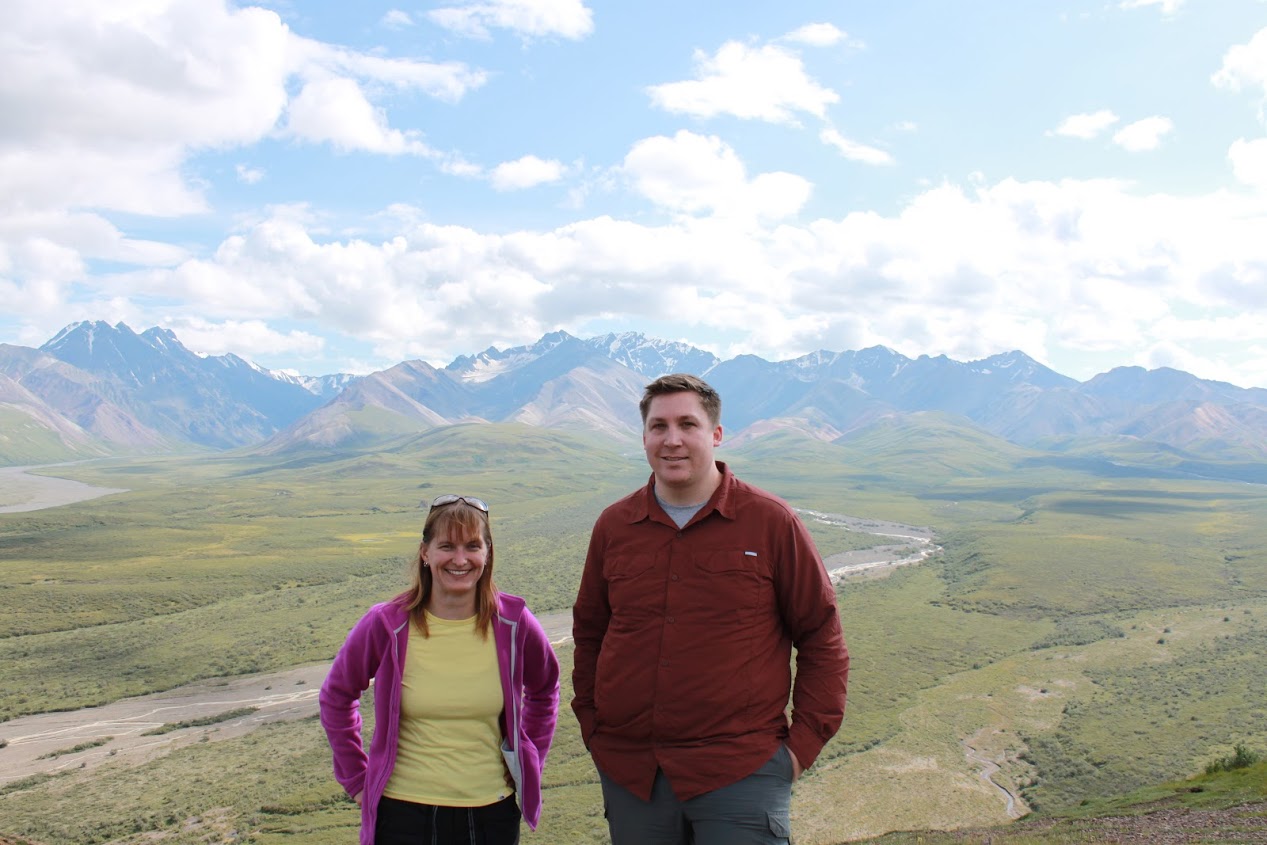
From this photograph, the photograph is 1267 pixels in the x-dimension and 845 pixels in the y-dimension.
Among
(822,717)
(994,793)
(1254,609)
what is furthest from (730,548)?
(1254,609)

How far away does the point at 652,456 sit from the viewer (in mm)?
5539

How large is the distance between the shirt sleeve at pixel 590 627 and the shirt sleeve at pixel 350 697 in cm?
141

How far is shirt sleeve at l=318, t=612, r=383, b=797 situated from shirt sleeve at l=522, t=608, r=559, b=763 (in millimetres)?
1074

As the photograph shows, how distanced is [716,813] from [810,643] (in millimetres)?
1228

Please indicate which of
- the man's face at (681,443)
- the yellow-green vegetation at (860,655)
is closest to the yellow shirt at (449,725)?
the man's face at (681,443)

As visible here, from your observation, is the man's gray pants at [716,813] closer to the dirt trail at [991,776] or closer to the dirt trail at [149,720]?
the dirt trail at [991,776]

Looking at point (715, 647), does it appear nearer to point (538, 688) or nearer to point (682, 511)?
point (682, 511)

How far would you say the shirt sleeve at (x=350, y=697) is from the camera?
5.97m

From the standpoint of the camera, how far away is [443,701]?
230 inches

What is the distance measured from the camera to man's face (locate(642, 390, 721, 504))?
18.2 feet

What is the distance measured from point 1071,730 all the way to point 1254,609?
39.8 meters

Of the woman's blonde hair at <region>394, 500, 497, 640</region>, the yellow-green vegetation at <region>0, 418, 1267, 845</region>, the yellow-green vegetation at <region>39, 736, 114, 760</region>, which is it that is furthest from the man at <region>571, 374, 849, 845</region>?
the yellow-green vegetation at <region>39, 736, 114, 760</region>

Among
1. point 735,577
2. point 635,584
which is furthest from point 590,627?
point 735,577

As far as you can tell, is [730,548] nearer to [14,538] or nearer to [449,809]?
[449,809]
